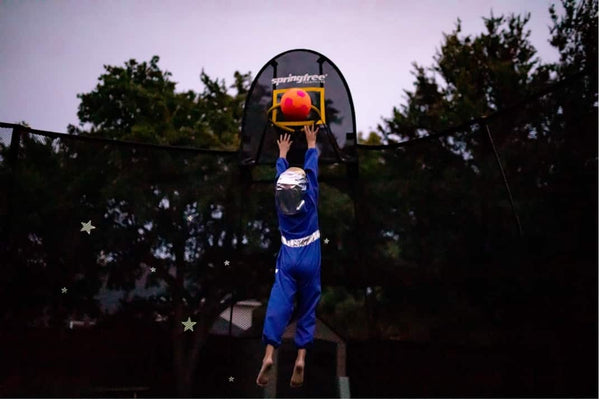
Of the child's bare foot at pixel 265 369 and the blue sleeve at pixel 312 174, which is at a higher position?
the blue sleeve at pixel 312 174

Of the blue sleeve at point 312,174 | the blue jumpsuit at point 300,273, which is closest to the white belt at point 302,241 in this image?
the blue jumpsuit at point 300,273

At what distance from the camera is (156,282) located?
12.4 ft

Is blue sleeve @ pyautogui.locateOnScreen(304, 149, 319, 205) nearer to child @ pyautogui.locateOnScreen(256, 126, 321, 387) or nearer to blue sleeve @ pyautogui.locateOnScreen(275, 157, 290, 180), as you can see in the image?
child @ pyautogui.locateOnScreen(256, 126, 321, 387)

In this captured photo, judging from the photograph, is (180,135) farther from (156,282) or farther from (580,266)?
(580,266)

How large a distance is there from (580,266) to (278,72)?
2.08 meters

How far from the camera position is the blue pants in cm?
218

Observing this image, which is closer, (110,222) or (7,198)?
(7,198)

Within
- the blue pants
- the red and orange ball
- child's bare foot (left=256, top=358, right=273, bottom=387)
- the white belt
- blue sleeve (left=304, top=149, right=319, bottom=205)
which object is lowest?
child's bare foot (left=256, top=358, right=273, bottom=387)

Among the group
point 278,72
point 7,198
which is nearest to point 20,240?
point 7,198

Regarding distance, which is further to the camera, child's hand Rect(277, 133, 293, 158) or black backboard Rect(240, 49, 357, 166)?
black backboard Rect(240, 49, 357, 166)

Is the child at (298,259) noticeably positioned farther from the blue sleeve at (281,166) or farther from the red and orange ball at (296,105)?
the red and orange ball at (296,105)

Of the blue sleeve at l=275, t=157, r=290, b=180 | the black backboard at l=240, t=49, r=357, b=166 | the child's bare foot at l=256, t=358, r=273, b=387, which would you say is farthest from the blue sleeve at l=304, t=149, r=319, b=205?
the child's bare foot at l=256, t=358, r=273, b=387

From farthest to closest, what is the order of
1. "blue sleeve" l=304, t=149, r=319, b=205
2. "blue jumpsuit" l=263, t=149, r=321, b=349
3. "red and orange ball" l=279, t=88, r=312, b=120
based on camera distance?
"red and orange ball" l=279, t=88, r=312, b=120
"blue sleeve" l=304, t=149, r=319, b=205
"blue jumpsuit" l=263, t=149, r=321, b=349

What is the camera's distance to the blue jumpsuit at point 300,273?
7.13 ft
